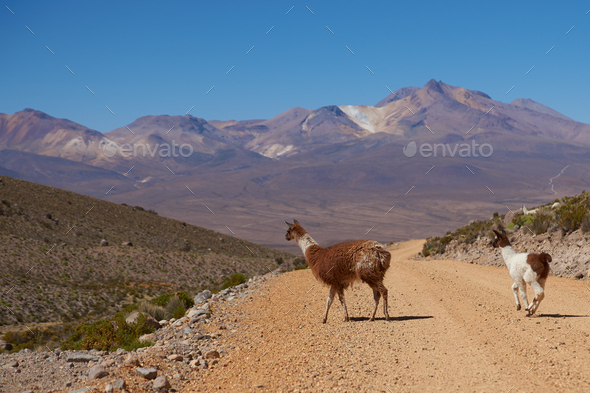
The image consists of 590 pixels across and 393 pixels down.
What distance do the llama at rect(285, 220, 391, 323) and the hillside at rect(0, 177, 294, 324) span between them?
55.1ft

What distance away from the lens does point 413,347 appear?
25.5 ft

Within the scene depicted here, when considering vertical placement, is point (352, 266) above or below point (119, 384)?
above

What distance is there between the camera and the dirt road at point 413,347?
20.7 feet

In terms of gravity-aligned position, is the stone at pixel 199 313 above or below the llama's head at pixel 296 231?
below

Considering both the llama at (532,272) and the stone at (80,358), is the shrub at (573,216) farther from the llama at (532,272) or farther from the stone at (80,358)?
the stone at (80,358)

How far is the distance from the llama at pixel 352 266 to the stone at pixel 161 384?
4.22 metres

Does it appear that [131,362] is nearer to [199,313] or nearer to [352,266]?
[199,313]

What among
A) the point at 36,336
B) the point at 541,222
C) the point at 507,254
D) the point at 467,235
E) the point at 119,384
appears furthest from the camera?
the point at 467,235

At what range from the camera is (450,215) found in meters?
173

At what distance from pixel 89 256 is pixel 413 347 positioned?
104ft

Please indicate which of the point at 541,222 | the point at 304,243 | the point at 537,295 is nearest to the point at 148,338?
the point at 304,243

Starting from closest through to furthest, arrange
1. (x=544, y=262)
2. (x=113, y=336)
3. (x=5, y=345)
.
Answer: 1. (x=544, y=262)
2. (x=113, y=336)
3. (x=5, y=345)

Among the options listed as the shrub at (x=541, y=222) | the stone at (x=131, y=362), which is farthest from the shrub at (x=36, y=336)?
the shrub at (x=541, y=222)

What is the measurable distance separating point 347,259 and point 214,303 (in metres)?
5.09
